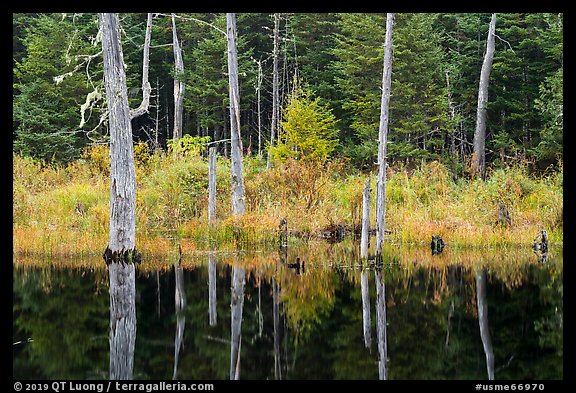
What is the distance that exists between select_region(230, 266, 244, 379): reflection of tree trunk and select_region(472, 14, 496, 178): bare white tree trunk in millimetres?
16306

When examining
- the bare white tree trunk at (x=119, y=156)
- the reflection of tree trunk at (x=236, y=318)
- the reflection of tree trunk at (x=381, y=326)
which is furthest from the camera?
the bare white tree trunk at (x=119, y=156)

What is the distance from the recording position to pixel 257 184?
769 inches

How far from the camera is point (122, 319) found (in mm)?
9383

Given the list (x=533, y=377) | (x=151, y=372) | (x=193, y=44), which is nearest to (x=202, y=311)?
(x=151, y=372)

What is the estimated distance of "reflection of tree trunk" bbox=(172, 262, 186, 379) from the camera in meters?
8.20

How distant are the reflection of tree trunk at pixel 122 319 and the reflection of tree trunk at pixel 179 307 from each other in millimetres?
555

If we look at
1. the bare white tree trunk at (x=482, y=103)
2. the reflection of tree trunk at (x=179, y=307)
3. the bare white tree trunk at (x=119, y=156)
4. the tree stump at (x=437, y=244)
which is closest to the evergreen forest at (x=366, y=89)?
the bare white tree trunk at (x=482, y=103)

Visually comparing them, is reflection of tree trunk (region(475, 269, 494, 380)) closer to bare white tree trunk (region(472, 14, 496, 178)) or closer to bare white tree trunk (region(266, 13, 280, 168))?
bare white tree trunk (region(472, 14, 496, 178))

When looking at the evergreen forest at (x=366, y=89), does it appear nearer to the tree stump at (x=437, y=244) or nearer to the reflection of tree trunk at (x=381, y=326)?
the tree stump at (x=437, y=244)

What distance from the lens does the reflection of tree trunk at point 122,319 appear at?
7.53 metres

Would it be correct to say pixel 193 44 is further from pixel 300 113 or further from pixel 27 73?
pixel 300 113

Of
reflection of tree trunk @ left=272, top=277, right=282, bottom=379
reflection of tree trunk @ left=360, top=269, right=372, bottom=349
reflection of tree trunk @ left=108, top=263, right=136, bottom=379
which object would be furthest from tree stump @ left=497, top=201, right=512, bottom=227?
reflection of tree trunk @ left=108, top=263, right=136, bottom=379
